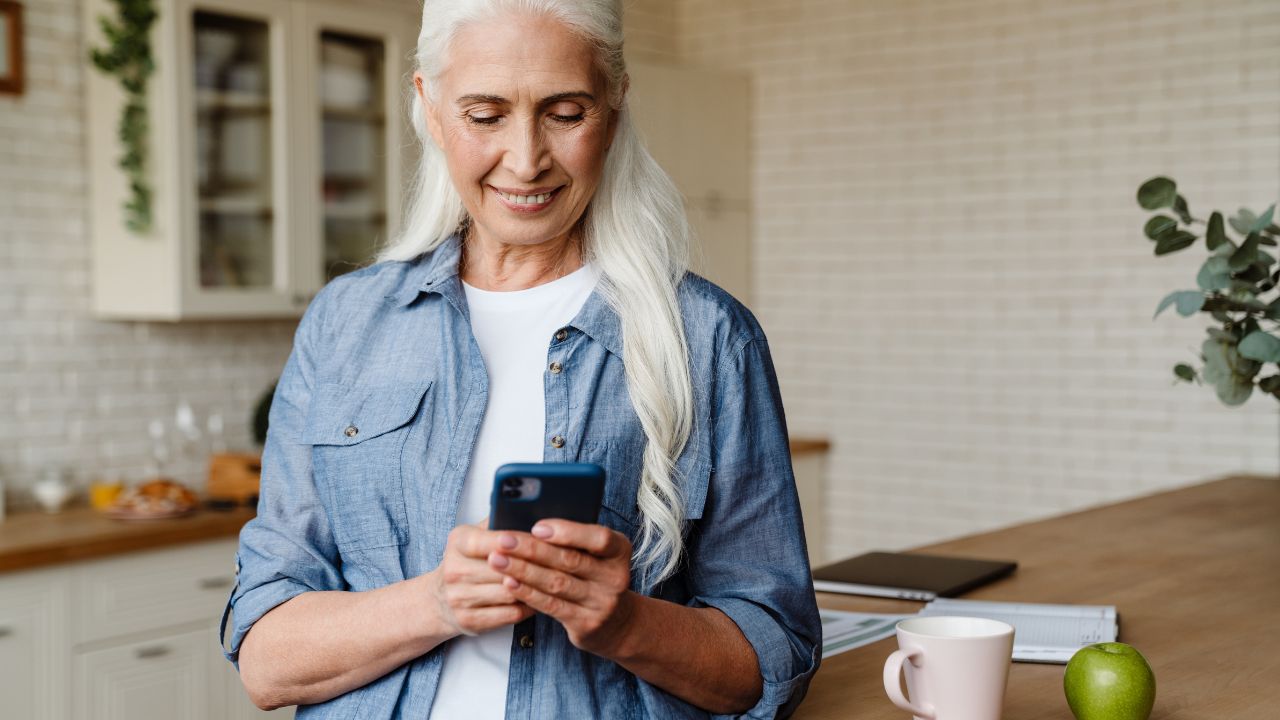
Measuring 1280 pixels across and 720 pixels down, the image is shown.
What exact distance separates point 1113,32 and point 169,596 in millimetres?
3430

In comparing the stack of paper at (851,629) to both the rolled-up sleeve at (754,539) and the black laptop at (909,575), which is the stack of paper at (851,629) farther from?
the rolled-up sleeve at (754,539)

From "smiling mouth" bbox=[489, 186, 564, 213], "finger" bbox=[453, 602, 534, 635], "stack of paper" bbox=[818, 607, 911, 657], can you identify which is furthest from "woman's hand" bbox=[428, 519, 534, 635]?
"stack of paper" bbox=[818, 607, 911, 657]

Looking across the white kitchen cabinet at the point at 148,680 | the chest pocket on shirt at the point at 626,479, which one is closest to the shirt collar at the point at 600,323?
the chest pocket on shirt at the point at 626,479

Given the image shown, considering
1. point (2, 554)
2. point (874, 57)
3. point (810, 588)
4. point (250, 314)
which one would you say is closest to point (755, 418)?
point (810, 588)

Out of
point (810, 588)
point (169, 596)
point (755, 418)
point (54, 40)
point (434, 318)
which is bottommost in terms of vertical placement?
point (169, 596)

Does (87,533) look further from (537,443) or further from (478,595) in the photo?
(478,595)

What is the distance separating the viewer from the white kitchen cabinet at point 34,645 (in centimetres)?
312

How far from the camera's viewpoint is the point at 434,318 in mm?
1537

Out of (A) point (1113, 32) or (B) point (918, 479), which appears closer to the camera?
(A) point (1113, 32)

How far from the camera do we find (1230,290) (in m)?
2.00

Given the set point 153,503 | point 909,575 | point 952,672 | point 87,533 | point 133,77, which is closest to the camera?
point 952,672

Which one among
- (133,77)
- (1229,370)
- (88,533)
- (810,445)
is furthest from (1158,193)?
(810,445)

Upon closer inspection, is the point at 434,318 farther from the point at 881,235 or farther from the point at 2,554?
the point at 881,235

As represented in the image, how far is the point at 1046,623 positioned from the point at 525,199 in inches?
38.5
